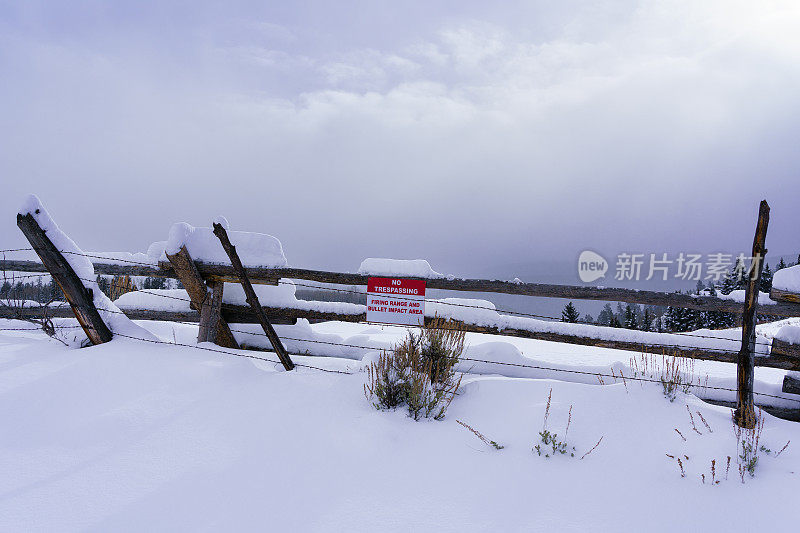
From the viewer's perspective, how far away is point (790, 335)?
13.6 feet

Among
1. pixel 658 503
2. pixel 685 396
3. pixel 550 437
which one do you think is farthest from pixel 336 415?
pixel 685 396

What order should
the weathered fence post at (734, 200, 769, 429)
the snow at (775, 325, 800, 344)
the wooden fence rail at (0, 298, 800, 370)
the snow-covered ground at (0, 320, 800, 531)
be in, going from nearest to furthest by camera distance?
the snow-covered ground at (0, 320, 800, 531) → the weathered fence post at (734, 200, 769, 429) → the snow at (775, 325, 800, 344) → the wooden fence rail at (0, 298, 800, 370)

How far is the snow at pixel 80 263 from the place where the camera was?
192 inches

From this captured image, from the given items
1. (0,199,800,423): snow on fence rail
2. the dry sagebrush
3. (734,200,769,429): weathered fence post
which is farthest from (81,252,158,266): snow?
(734,200,769,429): weathered fence post

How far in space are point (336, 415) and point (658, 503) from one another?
A: 8.19ft

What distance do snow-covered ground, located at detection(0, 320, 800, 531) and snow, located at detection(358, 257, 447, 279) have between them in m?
1.16

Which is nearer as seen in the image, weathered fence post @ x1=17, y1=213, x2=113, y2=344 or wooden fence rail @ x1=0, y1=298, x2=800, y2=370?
wooden fence rail @ x1=0, y1=298, x2=800, y2=370

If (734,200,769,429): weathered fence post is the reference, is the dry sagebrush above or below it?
below

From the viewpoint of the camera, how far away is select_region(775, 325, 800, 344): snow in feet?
13.5

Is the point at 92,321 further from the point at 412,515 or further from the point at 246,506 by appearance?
the point at 412,515

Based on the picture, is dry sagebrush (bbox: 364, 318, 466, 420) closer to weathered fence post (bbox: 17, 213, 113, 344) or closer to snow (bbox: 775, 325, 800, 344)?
snow (bbox: 775, 325, 800, 344)

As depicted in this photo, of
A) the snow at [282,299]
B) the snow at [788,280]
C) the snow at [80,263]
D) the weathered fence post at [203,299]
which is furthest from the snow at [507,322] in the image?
the snow at [80,263]

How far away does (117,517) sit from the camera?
244 cm

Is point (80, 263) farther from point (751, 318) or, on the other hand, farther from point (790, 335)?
point (790, 335)
